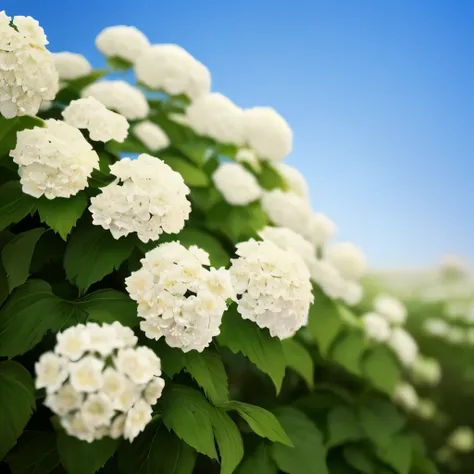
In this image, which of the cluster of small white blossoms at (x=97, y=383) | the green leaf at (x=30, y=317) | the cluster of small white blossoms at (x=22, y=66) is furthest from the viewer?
the cluster of small white blossoms at (x=22, y=66)

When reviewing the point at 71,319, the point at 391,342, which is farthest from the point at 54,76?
the point at 391,342

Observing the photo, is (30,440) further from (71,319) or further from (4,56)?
(4,56)

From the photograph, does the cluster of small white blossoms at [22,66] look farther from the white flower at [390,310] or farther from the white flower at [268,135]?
the white flower at [390,310]

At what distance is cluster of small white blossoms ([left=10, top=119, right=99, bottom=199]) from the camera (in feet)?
5.41

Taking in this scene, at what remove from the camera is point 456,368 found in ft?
13.8

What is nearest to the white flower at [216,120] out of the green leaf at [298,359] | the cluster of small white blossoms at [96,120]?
the cluster of small white blossoms at [96,120]

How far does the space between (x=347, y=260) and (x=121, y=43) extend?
1.29 meters

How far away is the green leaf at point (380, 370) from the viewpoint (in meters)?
2.60

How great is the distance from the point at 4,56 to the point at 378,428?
6.03 feet

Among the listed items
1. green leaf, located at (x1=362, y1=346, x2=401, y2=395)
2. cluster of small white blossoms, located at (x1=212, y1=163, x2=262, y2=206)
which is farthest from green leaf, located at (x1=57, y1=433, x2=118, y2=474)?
green leaf, located at (x1=362, y1=346, x2=401, y2=395)

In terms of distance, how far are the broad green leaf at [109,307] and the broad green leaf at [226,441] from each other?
11.6 inches

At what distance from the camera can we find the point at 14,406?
4.74 ft

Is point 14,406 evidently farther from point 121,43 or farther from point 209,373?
point 121,43

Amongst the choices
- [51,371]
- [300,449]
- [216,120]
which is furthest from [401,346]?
[51,371]
